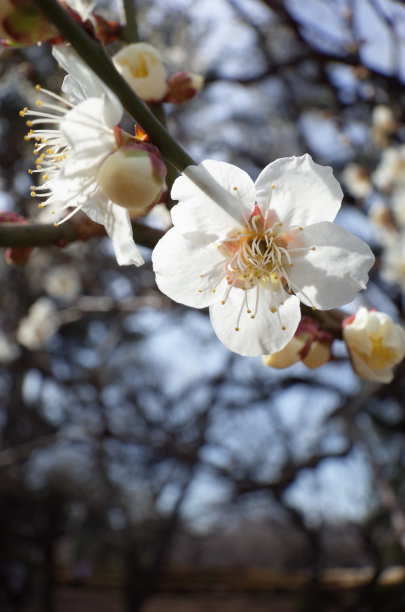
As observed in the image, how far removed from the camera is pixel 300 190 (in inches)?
21.1

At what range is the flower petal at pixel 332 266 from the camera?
20.3 inches

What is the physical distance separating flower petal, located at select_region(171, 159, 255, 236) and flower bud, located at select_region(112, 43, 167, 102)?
0.70 feet

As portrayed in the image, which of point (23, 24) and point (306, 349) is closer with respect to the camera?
point (23, 24)

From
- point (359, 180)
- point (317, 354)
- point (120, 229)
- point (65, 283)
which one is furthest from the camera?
point (65, 283)

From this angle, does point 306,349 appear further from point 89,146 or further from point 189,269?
point 89,146

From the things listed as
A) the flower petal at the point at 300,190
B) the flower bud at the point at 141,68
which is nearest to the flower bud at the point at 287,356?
the flower petal at the point at 300,190

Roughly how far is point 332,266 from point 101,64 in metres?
0.28

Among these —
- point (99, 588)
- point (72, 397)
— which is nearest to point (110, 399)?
point (72, 397)

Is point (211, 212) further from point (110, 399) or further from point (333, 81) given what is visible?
point (110, 399)

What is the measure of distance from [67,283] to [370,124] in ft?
6.88

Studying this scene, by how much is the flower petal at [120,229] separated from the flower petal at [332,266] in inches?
6.7

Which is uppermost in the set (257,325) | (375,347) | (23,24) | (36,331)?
(23,24)

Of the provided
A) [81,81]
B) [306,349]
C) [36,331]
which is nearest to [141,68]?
[81,81]

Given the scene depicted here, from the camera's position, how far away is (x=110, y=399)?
4445mm
